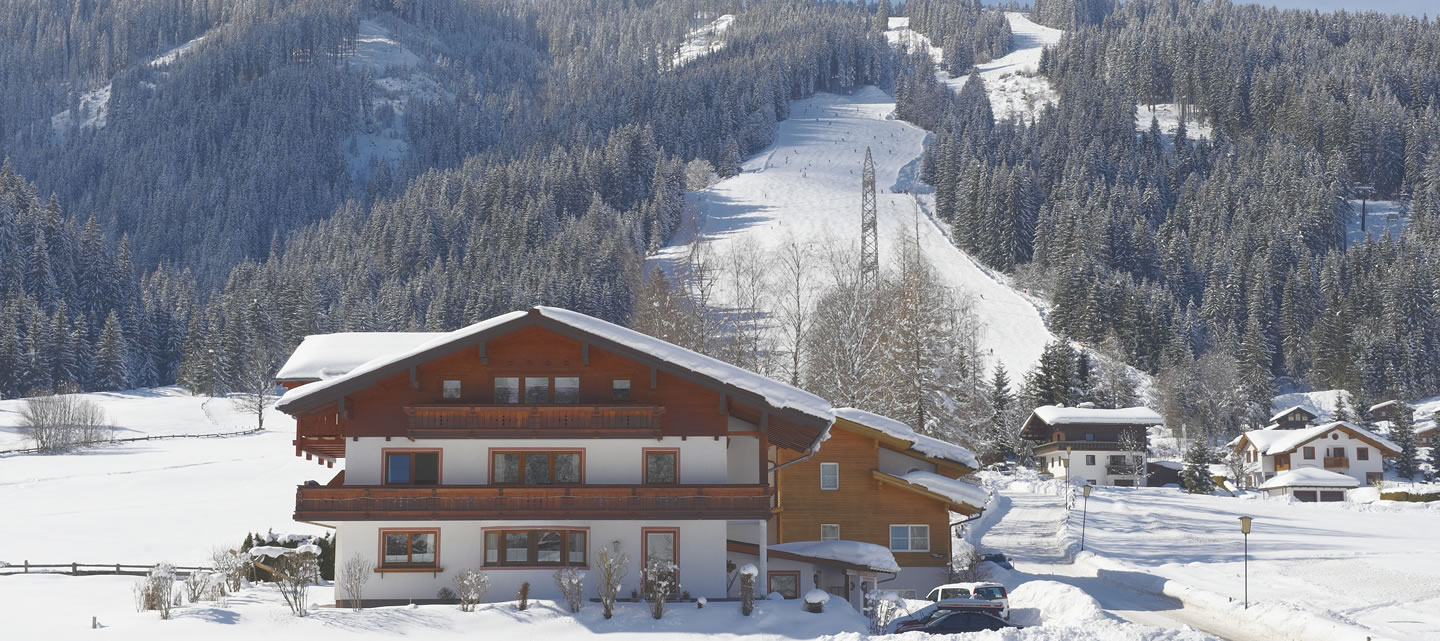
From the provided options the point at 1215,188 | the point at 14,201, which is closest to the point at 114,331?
the point at 14,201

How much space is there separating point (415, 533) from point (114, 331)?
10208cm

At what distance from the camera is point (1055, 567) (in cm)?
4700

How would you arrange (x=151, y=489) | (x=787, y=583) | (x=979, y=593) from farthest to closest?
(x=151, y=489) → (x=787, y=583) → (x=979, y=593)

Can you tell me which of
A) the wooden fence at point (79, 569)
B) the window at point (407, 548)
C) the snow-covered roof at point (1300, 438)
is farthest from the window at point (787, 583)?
the snow-covered roof at point (1300, 438)

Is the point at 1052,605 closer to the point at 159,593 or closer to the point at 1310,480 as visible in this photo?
the point at 159,593

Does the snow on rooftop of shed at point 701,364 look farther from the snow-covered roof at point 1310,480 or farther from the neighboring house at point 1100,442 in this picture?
the snow-covered roof at point 1310,480

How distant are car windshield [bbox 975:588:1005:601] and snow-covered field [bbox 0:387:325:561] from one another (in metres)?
25.6

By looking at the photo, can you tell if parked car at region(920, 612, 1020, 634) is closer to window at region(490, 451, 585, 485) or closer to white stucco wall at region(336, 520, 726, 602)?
white stucco wall at region(336, 520, 726, 602)

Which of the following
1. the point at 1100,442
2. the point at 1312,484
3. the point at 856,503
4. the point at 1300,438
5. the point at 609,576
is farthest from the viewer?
the point at 1300,438

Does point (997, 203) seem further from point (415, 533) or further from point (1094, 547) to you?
point (415, 533)

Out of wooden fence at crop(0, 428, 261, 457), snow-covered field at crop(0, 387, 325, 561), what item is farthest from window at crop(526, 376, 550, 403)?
wooden fence at crop(0, 428, 261, 457)

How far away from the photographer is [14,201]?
135125 mm

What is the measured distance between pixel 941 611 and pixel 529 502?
9.98 m

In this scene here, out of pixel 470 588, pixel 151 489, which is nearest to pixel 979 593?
pixel 470 588
